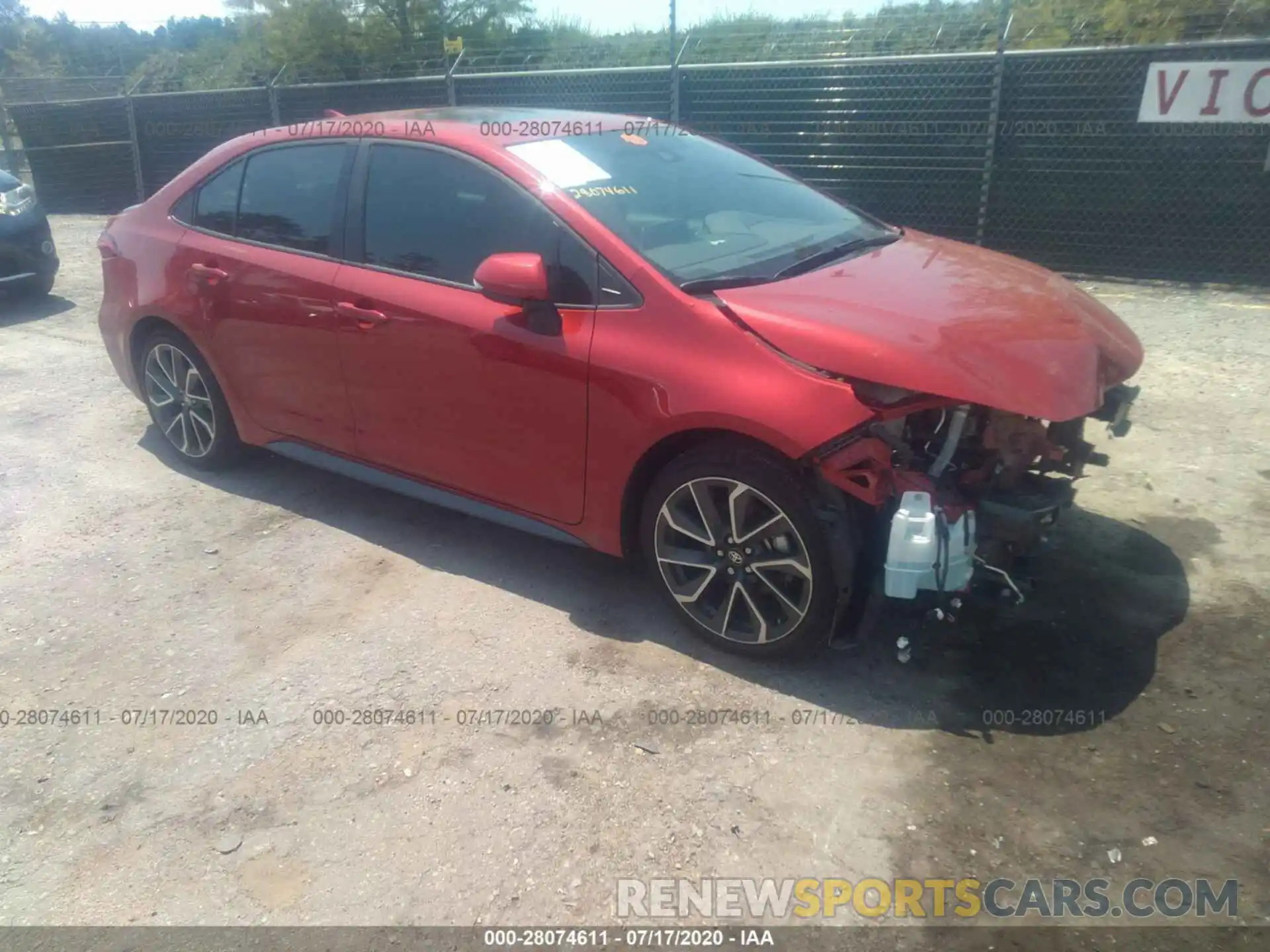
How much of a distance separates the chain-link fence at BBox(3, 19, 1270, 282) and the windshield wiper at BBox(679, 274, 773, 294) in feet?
19.3

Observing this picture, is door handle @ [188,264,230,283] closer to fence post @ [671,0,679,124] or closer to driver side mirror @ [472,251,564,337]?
driver side mirror @ [472,251,564,337]

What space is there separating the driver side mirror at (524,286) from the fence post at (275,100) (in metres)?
11.4

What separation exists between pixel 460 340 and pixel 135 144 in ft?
46.6

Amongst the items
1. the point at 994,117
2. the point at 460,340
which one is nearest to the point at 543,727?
the point at 460,340

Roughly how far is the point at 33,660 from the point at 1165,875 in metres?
3.81

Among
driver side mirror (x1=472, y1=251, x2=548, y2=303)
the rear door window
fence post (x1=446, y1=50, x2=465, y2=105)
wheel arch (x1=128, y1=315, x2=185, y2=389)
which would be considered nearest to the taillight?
wheel arch (x1=128, y1=315, x2=185, y2=389)

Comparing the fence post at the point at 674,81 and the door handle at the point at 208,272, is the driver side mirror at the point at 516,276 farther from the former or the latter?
the fence post at the point at 674,81

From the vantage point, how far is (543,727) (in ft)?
10.4

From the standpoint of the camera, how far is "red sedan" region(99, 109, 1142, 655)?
3041 millimetres

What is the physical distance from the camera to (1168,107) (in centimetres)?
818

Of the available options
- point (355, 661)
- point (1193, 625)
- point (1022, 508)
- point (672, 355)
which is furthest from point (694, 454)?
point (1193, 625)

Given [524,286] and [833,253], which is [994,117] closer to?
[833,253]

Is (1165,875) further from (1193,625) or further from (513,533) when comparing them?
(513,533)

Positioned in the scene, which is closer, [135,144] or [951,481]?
[951,481]
